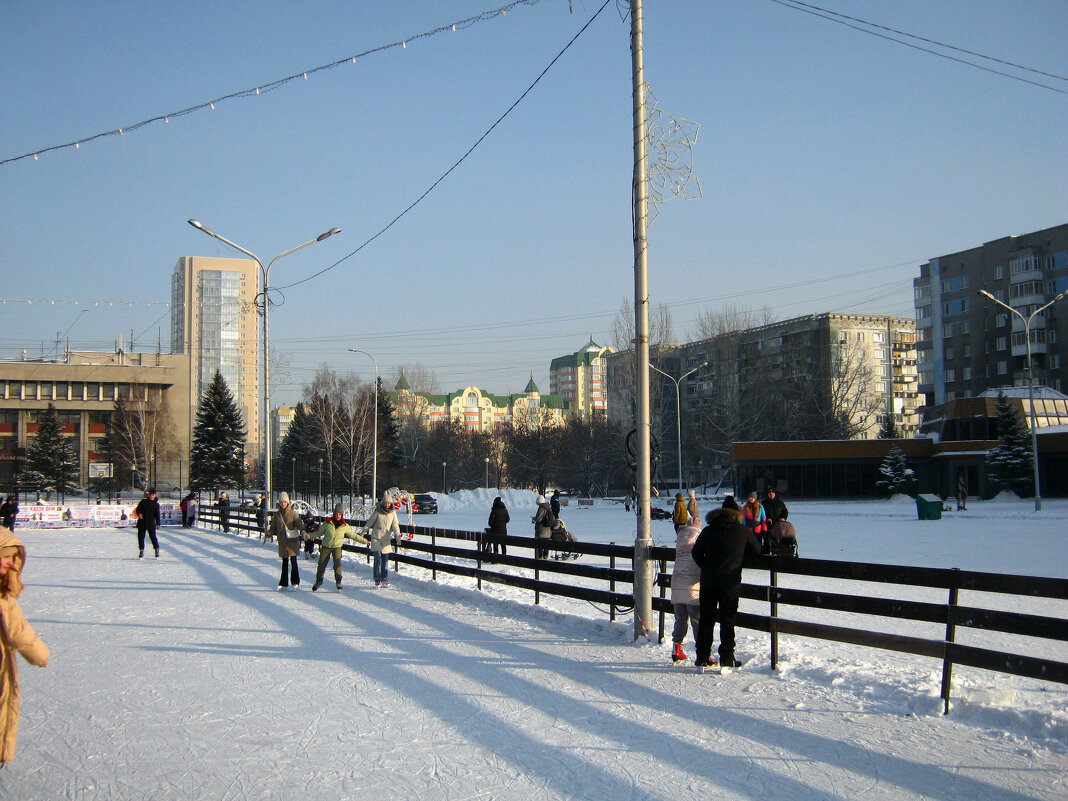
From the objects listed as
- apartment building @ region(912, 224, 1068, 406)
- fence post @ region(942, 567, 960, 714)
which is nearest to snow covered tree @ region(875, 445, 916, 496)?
apartment building @ region(912, 224, 1068, 406)

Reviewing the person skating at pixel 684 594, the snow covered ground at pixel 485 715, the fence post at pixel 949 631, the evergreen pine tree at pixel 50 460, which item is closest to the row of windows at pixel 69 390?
the evergreen pine tree at pixel 50 460

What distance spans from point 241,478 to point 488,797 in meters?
78.1

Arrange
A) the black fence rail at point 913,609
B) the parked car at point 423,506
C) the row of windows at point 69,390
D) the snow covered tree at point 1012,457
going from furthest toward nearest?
1. the row of windows at point 69,390
2. the parked car at point 423,506
3. the snow covered tree at point 1012,457
4. the black fence rail at point 913,609

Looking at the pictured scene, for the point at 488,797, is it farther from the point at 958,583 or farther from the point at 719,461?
the point at 719,461

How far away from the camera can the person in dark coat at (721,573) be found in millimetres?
8289

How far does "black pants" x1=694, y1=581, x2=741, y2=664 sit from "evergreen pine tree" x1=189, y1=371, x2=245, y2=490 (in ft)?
246

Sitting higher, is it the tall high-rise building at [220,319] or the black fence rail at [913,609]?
the tall high-rise building at [220,319]

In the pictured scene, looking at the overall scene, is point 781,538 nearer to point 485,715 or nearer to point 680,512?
point 680,512

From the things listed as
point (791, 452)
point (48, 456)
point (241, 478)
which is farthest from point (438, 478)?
point (791, 452)

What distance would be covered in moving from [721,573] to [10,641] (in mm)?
5917

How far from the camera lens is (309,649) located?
396 inches

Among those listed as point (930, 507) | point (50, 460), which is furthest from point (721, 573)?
point (50, 460)

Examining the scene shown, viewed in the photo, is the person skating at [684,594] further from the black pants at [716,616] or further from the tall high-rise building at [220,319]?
the tall high-rise building at [220,319]

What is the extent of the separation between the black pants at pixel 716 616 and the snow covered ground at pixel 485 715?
0.85ft
